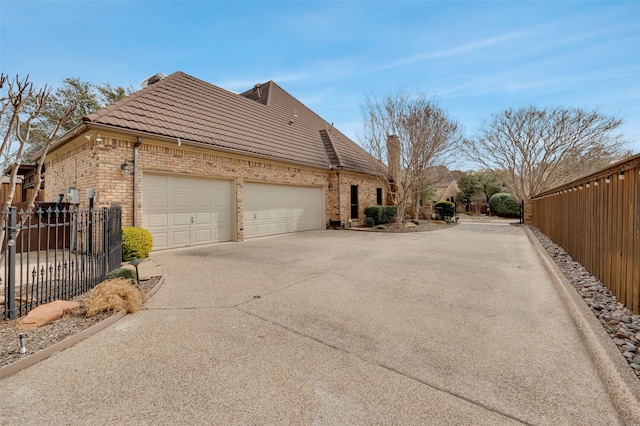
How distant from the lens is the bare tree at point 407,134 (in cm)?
1414

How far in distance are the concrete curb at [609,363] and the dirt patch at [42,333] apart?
15.6 ft

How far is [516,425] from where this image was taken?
6.01ft

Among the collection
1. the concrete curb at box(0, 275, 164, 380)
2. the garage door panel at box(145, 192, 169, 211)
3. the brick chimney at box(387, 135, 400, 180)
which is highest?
the brick chimney at box(387, 135, 400, 180)

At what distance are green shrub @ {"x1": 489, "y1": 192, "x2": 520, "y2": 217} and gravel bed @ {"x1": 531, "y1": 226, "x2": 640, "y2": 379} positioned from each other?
24.7 m

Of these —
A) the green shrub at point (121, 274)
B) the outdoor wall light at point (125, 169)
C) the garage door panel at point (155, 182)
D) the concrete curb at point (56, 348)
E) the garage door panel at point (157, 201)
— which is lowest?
the concrete curb at point (56, 348)

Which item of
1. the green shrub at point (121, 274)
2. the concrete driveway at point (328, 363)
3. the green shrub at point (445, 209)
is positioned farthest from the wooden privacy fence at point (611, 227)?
the green shrub at point (445, 209)

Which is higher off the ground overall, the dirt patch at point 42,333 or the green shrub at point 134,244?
the green shrub at point 134,244

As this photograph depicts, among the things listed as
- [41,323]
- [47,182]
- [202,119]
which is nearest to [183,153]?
[202,119]

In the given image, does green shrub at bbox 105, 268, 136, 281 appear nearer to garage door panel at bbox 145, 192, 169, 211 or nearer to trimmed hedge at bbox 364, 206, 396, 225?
garage door panel at bbox 145, 192, 169, 211

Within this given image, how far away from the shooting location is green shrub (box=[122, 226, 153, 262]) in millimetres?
6805

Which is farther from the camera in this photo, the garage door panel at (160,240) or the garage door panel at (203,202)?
the garage door panel at (203,202)

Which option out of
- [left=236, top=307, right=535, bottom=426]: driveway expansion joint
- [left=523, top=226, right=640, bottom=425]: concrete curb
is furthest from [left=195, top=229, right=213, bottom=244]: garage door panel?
[left=523, top=226, right=640, bottom=425]: concrete curb

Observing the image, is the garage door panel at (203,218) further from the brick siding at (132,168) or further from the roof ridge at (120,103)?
the roof ridge at (120,103)

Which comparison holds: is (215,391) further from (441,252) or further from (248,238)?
(248,238)
